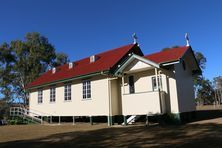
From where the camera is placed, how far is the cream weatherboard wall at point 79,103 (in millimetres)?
19344

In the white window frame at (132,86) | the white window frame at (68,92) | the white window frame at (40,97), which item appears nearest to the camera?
the white window frame at (132,86)

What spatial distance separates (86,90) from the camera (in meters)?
21.0

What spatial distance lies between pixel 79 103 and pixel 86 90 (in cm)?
143

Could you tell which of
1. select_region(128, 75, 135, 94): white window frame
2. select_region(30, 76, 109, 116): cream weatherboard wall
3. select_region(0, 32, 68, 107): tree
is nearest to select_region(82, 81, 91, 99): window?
select_region(30, 76, 109, 116): cream weatherboard wall

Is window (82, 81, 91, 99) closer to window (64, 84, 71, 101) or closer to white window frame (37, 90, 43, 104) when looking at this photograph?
window (64, 84, 71, 101)

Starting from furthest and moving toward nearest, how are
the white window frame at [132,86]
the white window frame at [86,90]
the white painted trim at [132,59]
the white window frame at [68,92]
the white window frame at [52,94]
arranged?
the white window frame at [52,94]
the white window frame at [68,92]
the white window frame at [86,90]
the white window frame at [132,86]
the white painted trim at [132,59]

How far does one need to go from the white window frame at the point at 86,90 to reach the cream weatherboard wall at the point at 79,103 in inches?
11.4

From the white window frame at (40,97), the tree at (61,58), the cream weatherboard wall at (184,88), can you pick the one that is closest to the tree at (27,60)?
the tree at (61,58)

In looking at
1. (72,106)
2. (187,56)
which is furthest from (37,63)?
(187,56)

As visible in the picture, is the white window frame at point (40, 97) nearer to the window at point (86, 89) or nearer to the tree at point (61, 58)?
the window at point (86, 89)

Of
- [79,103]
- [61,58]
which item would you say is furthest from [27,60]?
[79,103]

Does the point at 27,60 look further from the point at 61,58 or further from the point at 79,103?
the point at 79,103

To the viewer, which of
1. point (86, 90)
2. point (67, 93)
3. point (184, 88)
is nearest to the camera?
point (184, 88)

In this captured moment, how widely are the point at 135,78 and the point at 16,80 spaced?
33.7 meters
